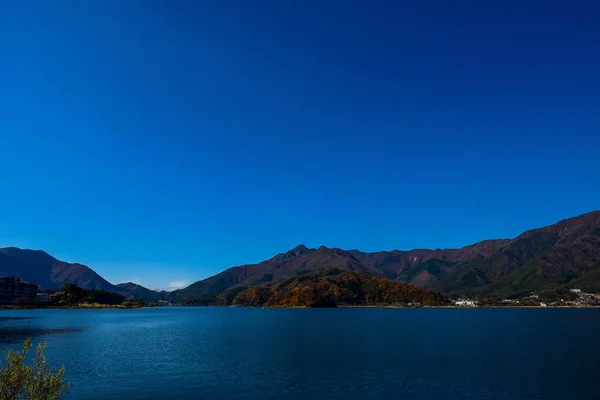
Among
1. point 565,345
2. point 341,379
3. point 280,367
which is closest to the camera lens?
point 341,379

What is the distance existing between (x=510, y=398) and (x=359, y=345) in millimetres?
56890

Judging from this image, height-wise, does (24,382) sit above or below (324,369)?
above

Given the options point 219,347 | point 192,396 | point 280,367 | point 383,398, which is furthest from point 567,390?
point 219,347

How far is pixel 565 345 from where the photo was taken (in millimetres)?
105938

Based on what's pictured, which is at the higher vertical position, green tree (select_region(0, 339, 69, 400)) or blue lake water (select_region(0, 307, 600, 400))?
green tree (select_region(0, 339, 69, 400))

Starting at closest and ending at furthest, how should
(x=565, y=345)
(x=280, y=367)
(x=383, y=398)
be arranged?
(x=383, y=398)
(x=280, y=367)
(x=565, y=345)

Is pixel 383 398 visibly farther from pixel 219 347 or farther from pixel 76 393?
pixel 219 347

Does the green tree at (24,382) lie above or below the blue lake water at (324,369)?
above

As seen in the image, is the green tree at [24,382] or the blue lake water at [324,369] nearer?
the green tree at [24,382]

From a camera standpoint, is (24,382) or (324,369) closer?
(24,382)

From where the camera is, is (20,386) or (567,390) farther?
(567,390)

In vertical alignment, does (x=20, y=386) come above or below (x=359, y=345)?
above

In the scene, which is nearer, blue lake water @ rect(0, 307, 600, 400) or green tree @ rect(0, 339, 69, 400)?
green tree @ rect(0, 339, 69, 400)

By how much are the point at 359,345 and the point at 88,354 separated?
219ft
